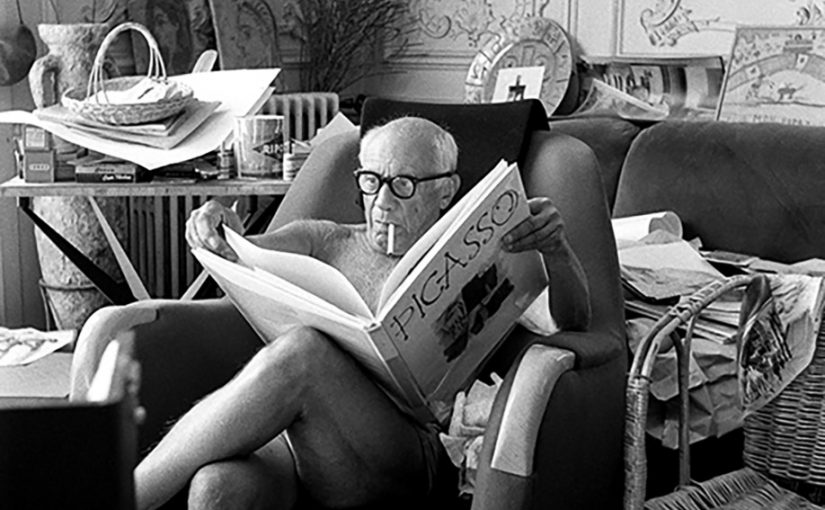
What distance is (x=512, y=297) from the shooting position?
78.0 inches

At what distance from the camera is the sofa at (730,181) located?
2742mm

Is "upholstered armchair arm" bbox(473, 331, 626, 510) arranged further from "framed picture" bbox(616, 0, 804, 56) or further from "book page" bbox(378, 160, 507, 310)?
"framed picture" bbox(616, 0, 804, 56)

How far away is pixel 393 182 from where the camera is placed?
1.99 m

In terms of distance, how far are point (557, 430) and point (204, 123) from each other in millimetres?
1414

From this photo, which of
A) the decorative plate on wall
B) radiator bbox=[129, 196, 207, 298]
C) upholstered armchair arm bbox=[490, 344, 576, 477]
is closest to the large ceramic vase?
radiator bbox=[129, 196, 207, 298]

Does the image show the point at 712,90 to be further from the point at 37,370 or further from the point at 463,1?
the point at 37,370

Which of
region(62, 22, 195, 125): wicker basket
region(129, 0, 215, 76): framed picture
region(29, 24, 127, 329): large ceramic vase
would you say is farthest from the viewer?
region(129, 0, 215, 76): framed picture

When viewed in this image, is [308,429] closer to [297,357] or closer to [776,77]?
[297,357]

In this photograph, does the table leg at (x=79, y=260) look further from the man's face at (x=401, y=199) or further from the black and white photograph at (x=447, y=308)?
the man's face at (x=401, y=199)

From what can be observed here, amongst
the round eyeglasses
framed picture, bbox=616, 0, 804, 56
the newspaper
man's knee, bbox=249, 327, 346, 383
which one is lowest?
the newspaper

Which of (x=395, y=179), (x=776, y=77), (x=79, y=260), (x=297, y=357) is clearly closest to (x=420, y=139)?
(x=395, y=179)

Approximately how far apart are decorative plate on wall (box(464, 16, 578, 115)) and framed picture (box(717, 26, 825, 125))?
556 mm

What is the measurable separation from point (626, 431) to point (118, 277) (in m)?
2.25

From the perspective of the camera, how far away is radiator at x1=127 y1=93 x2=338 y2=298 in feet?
13.5
